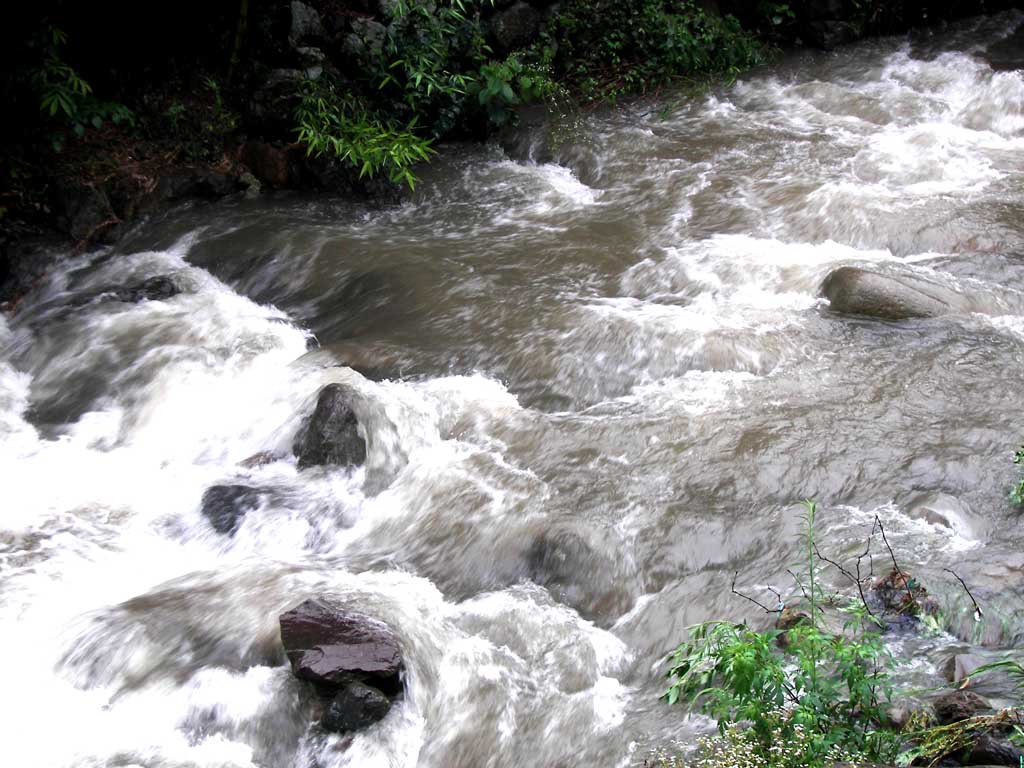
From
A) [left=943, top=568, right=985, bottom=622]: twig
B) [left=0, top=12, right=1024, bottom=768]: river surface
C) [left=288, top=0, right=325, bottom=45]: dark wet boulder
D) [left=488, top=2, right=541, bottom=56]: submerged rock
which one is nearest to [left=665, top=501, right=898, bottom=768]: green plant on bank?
[left=0, top=12, right=1024, bottom=768]: river surface

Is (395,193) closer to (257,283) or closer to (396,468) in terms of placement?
(257,283)

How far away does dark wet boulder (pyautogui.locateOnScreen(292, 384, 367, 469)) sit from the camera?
5.16m

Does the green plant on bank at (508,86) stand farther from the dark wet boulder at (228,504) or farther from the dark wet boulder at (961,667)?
the dark wet boulder at (961,667)

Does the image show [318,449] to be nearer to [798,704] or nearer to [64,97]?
[798,704]

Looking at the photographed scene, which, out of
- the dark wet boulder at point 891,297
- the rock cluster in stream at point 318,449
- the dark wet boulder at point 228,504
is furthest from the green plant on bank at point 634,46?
the dark wet boulder at point 228,504

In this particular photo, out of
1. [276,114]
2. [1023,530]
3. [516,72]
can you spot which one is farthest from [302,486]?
[516,72]

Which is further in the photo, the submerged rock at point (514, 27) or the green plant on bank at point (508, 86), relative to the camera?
the submerged rock at point (514, 27)

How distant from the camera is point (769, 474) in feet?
15.5

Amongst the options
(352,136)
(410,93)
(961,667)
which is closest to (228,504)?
(961,667)

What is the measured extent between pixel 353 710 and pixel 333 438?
1.73m

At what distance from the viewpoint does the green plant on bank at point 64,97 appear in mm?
7262

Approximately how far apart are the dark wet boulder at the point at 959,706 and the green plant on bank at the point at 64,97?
6.85 meters

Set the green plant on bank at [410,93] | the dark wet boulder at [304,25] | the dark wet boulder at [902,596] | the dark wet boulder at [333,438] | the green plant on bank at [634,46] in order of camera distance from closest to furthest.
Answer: the dark wet boulder at [902,596] < the dark wet boulder at [333,438] < the green plant on bank at [410,93] < the dark wet boulder at [304,25] < the green plant on bank at [634,46]

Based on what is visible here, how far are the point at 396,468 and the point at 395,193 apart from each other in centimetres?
359
